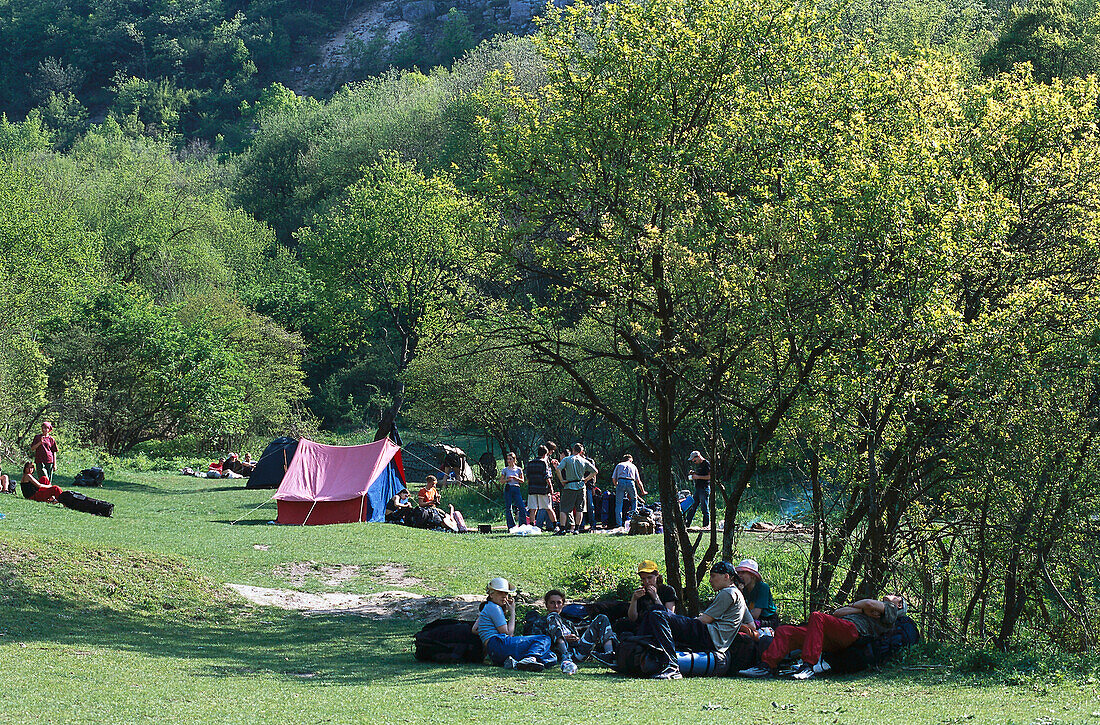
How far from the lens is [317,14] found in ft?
360

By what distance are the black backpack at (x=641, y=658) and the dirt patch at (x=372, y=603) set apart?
3.87 meters

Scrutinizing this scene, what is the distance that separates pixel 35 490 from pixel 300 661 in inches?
474

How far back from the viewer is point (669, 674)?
29.8ft

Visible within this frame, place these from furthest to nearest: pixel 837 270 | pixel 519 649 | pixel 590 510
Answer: pixel 590 510 → pixel 837 270 → pixel 519 649

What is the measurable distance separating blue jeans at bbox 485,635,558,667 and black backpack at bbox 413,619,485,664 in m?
0.17

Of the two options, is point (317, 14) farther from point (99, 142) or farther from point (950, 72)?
point (950, 72)

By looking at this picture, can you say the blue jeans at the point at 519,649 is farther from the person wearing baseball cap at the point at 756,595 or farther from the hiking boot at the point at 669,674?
the person wearing baseball cap at the point at 756,595

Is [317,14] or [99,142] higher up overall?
[317,14]

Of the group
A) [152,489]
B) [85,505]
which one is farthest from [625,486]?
[152,489]

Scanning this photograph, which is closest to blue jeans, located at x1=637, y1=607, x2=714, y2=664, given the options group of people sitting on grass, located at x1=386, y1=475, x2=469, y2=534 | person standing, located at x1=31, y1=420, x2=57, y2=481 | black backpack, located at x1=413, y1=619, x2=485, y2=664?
black backpack, located at x1=413, y1=619, x2=485, y2=664

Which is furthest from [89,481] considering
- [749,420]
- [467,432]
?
[749,420]

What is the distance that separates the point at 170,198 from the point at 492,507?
32.3 meters

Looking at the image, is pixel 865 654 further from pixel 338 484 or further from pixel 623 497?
pixel 338 484

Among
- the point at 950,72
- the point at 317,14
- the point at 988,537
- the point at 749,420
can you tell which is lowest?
the point at 988,537
